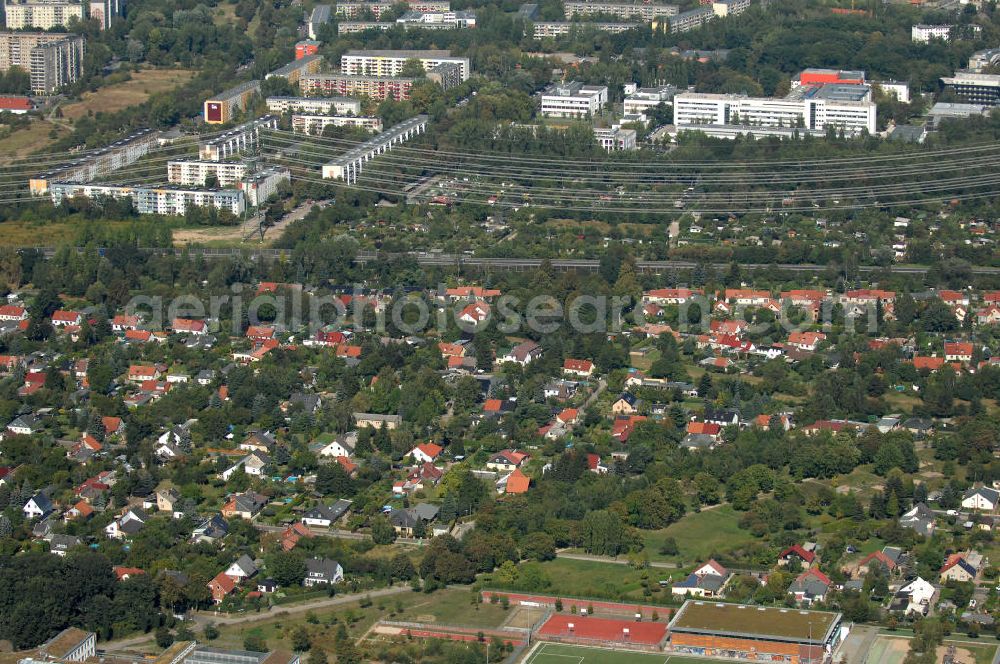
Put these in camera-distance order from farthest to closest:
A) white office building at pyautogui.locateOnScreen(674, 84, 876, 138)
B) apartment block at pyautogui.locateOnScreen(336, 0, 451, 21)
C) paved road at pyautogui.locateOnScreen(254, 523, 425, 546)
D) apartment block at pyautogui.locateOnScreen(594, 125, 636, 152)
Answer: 1. apartment block at pyautogui.locateOnScreen(336, 0, 451, 21)
2. white office building at pyautogui.locateOnScreen(674, 84, 876, 138)
3. apartment block at pyautogui.locateOnScreen(594, 125, 636, 152)
4. paved road at pyautogui.locateOnScreen(254, 523, 425, 546)

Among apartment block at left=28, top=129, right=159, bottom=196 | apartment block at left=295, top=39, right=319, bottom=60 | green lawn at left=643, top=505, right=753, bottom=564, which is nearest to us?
green lawn at left=643, top=505, right=753, bottom=564

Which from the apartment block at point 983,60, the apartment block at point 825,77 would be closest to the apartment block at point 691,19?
the apartment block at point 825,77

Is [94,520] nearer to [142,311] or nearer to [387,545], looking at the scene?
[387,545]

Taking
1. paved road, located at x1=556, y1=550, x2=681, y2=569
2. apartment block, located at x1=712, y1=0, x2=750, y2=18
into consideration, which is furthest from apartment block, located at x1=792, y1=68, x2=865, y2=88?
paved road, located at x1=556, y1=550, x2=681, y2=569

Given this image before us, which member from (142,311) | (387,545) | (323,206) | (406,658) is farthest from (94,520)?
(323,206)

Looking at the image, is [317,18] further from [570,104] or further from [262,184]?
[262,184]

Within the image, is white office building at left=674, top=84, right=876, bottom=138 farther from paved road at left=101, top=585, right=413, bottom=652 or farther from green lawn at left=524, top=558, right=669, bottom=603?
paved road at left=101, top=585, right=413, bottom=652
